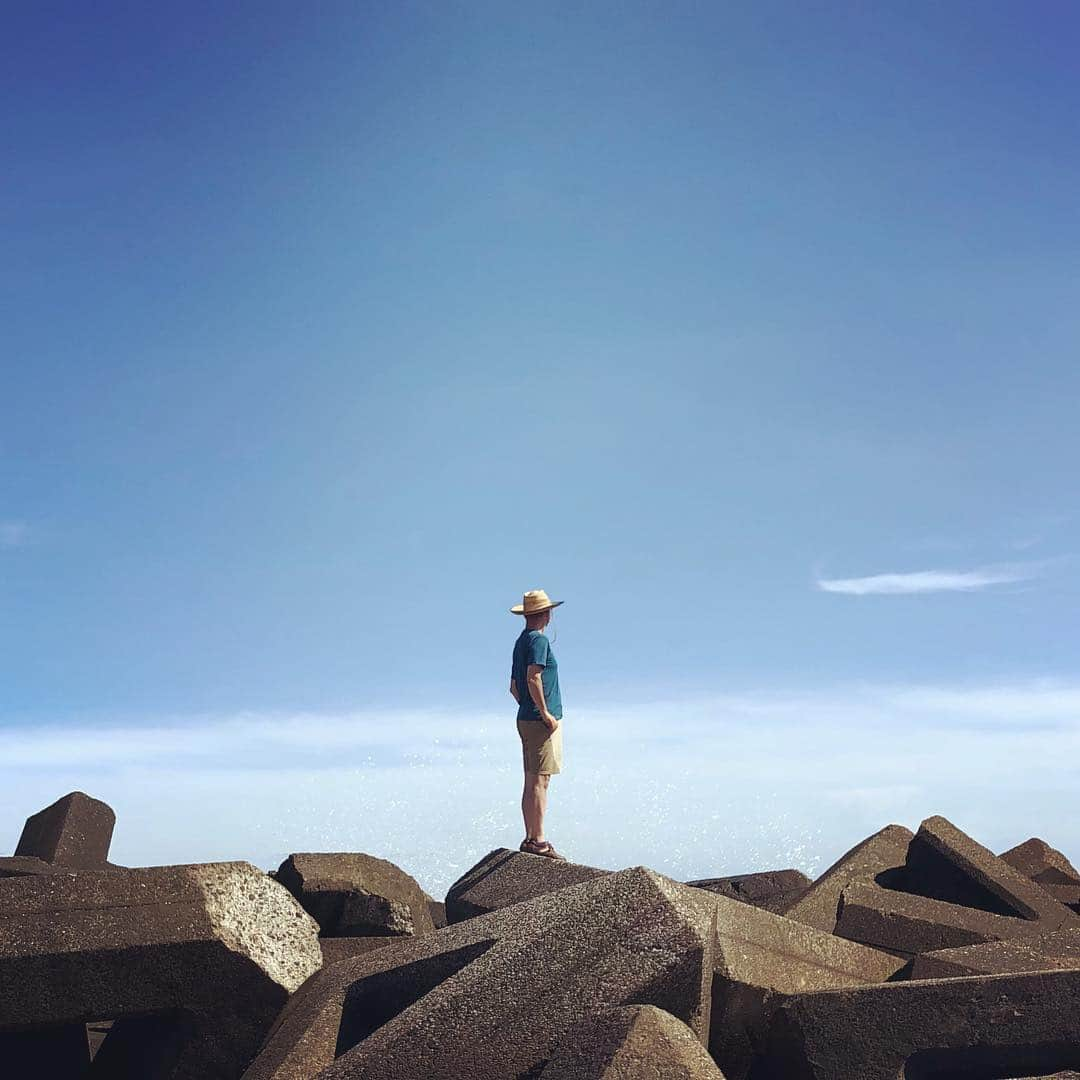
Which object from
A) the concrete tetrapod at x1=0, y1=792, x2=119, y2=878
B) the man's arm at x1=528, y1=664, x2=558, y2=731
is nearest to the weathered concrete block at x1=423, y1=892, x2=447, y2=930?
the man's arm at x1=528, y1=664, x2=558, y2=731

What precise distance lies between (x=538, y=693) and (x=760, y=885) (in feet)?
6.97

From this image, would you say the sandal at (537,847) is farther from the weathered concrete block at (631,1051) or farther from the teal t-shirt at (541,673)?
the weathered concrete block at (631,1051)

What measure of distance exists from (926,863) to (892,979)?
266 cm

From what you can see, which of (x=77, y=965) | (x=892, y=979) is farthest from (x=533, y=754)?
(x=77, y=965)

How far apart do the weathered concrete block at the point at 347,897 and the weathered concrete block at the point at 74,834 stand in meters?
2.46

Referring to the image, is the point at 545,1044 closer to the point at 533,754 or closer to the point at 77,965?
the point at 77,965

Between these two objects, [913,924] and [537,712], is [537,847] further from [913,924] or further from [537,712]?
[913,924]

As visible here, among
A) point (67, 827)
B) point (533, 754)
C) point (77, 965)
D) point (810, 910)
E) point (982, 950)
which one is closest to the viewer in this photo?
point (77, 965)

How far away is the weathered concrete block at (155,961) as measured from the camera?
417 centimetres

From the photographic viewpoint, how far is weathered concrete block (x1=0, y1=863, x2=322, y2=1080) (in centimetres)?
417

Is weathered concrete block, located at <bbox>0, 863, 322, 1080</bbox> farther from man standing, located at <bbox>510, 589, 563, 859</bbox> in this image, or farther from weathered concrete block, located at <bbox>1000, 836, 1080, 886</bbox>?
weathered concrete block, located at <bbox>1000, 836, 1080, 886</bbox>

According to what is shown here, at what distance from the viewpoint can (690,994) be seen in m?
3.54

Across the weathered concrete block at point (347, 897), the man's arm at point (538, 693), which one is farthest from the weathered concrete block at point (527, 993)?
the man's arm at point (538, 693)

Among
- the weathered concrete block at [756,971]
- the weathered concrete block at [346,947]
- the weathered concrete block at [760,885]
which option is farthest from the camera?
the weathered concrete block at [760,885]
